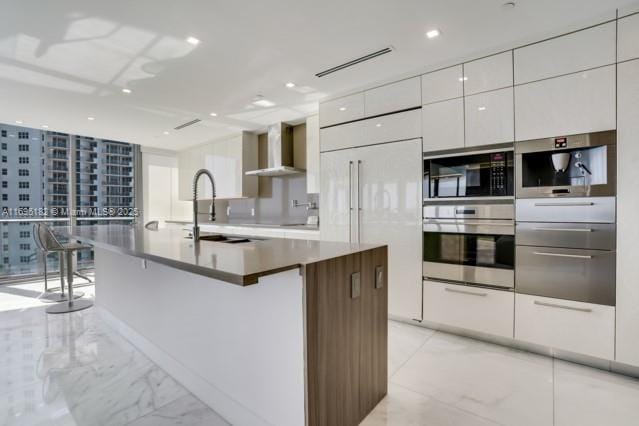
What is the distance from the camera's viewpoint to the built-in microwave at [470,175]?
2492 millimetres

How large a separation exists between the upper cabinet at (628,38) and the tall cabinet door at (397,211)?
1.40 metres

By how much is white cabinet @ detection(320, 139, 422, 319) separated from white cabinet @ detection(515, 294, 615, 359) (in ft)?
2.76

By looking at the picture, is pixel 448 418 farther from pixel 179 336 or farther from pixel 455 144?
pixel 455 144

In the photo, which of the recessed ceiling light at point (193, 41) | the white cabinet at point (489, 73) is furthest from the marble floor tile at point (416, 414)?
the recessed ceiling light at point (193, 41)

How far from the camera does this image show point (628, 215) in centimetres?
200

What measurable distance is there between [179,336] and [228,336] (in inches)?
23.5

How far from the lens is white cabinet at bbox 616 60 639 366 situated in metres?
1.98

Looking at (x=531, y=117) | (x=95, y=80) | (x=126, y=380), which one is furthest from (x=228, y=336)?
(x=95, y=80)

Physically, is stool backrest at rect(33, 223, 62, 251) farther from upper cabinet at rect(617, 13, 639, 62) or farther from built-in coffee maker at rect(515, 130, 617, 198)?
upper cabinet at rect(617, 13, 639, 62)

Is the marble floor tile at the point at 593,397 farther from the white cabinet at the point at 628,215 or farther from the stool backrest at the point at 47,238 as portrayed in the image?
the stool backrest at the point at 47,238

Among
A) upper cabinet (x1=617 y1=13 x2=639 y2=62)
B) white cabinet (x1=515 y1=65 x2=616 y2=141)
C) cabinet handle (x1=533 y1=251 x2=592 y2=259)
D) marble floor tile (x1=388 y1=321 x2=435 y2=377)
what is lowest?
marble floor tile (x1=388 y1=321 x2=435 y2=377)

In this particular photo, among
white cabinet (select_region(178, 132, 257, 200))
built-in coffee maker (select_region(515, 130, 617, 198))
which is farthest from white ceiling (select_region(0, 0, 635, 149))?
white cabinet (select_region(178, 132, 257, 200))

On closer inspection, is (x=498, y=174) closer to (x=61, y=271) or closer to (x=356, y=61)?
(x=356, y=61)

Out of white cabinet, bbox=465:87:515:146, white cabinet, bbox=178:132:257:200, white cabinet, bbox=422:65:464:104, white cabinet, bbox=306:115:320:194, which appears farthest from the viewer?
white cabinet, bbox=178:132:257:200
